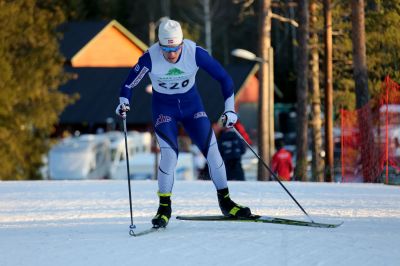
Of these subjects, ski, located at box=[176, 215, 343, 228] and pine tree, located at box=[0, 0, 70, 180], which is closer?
ski, located at box=[176, 215, 343, 228]

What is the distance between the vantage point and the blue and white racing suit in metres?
8.91

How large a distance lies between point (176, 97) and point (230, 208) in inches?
44.8

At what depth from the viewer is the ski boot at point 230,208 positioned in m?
9.11

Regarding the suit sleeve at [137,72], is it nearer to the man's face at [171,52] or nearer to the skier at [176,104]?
the skier at [176,104]

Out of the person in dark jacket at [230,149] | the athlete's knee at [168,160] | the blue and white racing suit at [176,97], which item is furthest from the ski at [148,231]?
the person in dark jacket at [230,149]

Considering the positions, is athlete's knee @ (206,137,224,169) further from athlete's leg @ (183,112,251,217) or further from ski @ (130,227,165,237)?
ski @ (130,227,165,237)

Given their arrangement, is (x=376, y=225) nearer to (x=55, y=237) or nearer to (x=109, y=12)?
(x=55, y=237)

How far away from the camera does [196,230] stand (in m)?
8.78

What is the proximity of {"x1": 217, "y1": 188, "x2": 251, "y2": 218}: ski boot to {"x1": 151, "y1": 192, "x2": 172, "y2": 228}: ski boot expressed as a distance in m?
0.51

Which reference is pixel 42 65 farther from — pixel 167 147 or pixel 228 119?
pixel 228 119

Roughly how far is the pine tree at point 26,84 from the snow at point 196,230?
21788 millimetres

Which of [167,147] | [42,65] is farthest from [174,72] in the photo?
[42,65]

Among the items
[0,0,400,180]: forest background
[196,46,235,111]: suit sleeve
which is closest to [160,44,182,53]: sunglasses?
[196,46,235,111]: suit sleeve

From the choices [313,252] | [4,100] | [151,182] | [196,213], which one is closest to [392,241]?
[313,252]
